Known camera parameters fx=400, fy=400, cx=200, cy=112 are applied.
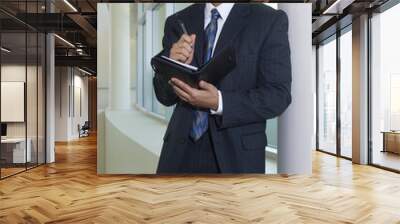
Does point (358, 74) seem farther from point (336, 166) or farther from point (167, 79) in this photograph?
point (167, 79)

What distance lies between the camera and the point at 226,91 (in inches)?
243

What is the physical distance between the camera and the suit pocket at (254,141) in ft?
20.5

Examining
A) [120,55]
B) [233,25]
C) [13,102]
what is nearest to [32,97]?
[13,102]

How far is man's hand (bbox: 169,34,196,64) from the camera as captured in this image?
6.34m

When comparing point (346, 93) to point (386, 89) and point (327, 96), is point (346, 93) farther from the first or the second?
→ point (386, 89)

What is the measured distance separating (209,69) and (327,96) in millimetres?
6280

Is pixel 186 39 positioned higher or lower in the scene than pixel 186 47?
higher

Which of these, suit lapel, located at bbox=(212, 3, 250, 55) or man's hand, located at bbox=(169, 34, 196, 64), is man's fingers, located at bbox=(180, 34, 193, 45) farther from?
suit lapel, located at bbox=(212, 3, 250, 55)

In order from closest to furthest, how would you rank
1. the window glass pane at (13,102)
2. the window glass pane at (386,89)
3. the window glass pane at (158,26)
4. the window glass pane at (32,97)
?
the window glass pane at (158,26) → the window glass pane at (13,102) → the window glass pane at (386,89) → the window glass pane at (32,97)

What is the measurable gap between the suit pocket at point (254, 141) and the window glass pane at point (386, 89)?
9.93 ft

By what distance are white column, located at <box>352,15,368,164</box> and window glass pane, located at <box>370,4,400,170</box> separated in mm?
148

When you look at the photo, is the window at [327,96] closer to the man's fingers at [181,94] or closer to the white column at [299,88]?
the white column at [299,88]

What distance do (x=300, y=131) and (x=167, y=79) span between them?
2314mm

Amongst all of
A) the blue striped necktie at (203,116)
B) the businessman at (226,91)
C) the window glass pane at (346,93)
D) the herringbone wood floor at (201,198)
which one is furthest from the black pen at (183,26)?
the window glass pane at (346,93)
